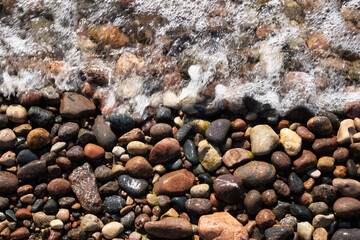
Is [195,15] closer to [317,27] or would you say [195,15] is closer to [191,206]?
[317,27]

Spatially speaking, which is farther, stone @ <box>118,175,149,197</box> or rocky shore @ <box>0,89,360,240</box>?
stone @ <box>118,175,149,197</box>

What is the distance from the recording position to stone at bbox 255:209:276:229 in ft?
8.96

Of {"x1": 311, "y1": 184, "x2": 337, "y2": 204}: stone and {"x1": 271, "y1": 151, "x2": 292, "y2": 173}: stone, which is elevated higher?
{"x1": 271, "y1": 151, "x2": 292, "y2": 173}: stone

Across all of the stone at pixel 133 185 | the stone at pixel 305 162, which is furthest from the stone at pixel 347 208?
the stone at pixel 133 185

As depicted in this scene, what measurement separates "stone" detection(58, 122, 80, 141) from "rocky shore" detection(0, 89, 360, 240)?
0.01 meters

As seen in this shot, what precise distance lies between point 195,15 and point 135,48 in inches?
33.6

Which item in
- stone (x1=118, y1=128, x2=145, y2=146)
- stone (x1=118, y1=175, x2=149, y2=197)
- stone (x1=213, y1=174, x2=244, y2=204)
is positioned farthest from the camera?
stone (x1=118, y1=128, x2=145, y2=146)

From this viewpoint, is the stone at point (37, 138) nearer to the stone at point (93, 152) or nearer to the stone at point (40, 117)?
the stone at point (40, 117)

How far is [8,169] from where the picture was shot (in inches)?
117

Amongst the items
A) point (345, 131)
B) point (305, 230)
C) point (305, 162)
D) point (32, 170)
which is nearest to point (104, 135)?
point (32, 170)

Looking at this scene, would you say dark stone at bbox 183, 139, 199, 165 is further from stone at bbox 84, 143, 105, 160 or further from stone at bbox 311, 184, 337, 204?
stone at bbox 311, 184, 337, 204

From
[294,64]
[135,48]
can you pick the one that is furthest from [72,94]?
[294,64]

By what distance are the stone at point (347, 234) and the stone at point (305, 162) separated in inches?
23.3

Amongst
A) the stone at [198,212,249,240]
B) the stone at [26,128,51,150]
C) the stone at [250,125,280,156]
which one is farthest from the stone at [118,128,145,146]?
the stone at [250,125,280,156]
